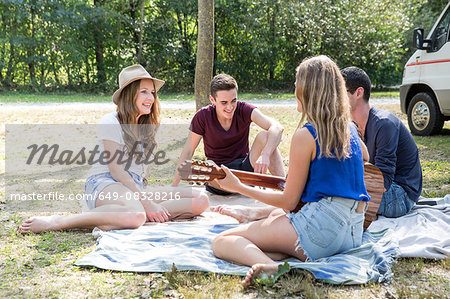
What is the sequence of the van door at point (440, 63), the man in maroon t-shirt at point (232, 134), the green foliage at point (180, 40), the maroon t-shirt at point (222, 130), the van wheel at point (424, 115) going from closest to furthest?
1. the man in maroon t-shirt at point (232, 134)
2. the maroon t-shirt at point (222, 130)
3. the van door at point (440, 63)
4. the van wheel at point (424, 115)
5. the green foliage at point (180, 40)

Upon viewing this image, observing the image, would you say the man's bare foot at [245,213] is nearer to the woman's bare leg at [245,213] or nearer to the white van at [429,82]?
the woman's bare leg at [245,213]

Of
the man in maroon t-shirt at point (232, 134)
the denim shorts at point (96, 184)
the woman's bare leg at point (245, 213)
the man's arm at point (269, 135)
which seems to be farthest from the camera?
the man in maroon t-shirt at point (232, 134)

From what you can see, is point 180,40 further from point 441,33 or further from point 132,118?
point 132,118

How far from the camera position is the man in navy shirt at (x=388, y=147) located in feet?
12.9

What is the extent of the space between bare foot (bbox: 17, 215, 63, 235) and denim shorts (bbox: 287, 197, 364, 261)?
2112 mm

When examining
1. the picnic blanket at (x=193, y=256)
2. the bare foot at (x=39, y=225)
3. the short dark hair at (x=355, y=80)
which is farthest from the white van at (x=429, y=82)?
the bare foot at (x=39, y=225)

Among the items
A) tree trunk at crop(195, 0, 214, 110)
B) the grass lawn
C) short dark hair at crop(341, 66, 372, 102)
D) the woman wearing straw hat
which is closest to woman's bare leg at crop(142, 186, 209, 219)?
the woman wearing straw hat

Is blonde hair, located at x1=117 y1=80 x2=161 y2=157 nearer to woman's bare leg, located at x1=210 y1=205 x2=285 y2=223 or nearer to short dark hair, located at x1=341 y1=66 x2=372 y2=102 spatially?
woman's bare leg, located at x1=210 y1=205 x2=285 y2=223

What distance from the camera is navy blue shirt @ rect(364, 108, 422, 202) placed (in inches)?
154

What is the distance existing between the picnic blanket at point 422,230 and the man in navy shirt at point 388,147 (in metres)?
0.13

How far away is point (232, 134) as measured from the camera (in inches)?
195

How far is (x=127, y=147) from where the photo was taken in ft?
Result: 13.7

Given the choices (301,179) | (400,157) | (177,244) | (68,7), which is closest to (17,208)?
→ (177,244)

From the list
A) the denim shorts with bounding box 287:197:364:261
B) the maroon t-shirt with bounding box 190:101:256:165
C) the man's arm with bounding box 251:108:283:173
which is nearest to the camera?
the denim shorts with bounding box 287:197:364:261
